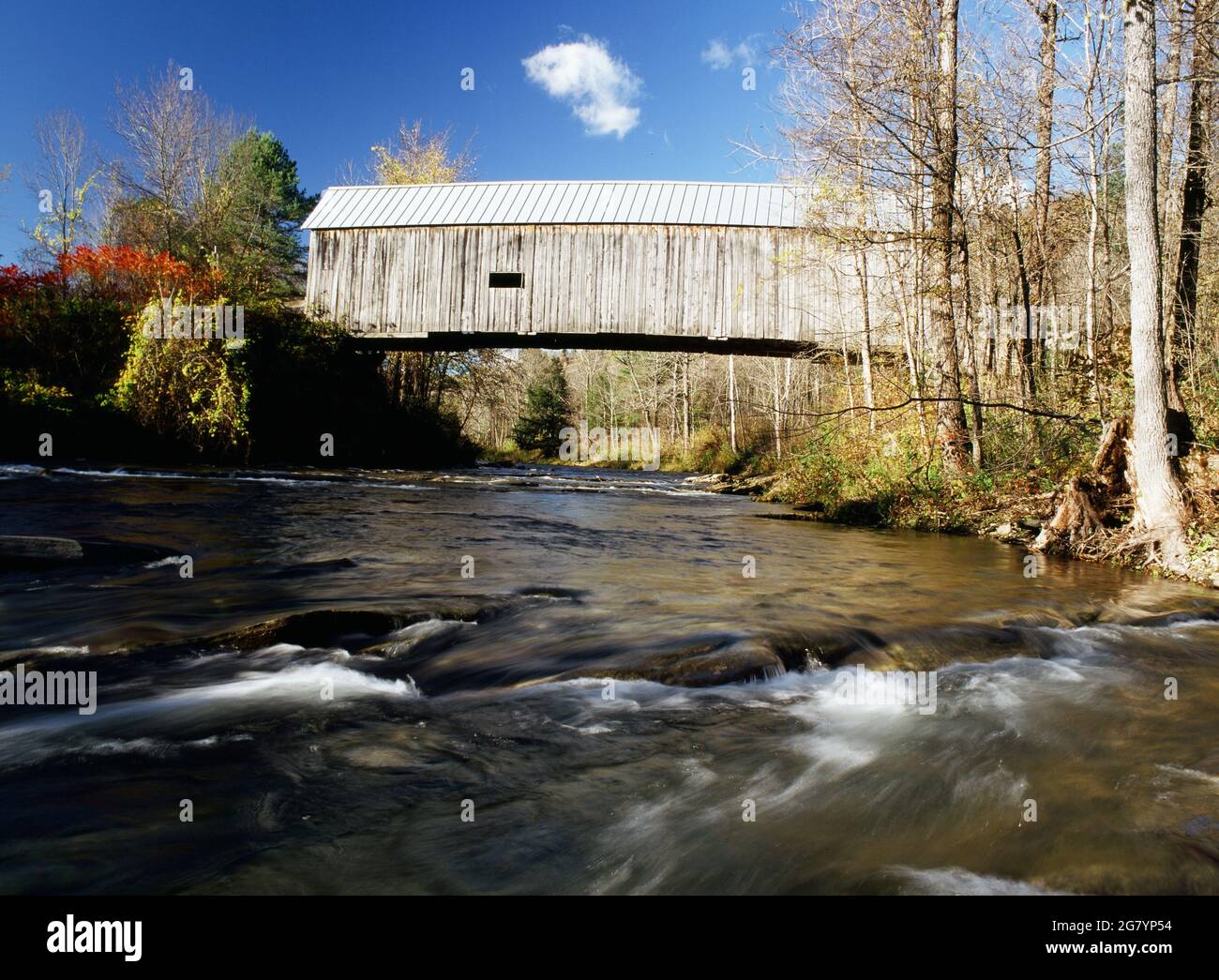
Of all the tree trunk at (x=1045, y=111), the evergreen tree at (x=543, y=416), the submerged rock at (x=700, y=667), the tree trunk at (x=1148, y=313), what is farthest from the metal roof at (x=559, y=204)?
the evergreen tree at (x=543, y=416)

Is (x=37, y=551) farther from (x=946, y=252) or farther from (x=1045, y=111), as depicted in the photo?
(x=1045, y=111)

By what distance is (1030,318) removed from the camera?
1105 cm

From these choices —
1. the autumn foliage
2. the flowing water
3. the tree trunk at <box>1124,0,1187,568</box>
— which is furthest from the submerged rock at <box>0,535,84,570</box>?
the autumn foliage

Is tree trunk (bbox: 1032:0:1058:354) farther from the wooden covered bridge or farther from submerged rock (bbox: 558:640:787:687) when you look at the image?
submerged rock (bbox: 558:640:787:687)

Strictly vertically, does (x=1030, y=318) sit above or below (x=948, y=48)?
below

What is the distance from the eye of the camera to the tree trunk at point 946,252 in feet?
28.4

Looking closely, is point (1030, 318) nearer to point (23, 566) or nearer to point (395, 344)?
point (23, 566)

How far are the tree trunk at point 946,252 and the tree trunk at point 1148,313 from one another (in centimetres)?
223

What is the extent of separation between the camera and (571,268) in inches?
758

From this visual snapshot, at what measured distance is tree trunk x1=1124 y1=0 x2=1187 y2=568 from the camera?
6.14m

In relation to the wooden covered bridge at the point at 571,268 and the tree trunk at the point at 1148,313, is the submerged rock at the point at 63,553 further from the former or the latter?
the wooden covered bridge at the point at 571,268

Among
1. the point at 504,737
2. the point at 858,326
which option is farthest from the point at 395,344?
the point at 504,737

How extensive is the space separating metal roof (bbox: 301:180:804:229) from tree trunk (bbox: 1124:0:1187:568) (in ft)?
40.9
